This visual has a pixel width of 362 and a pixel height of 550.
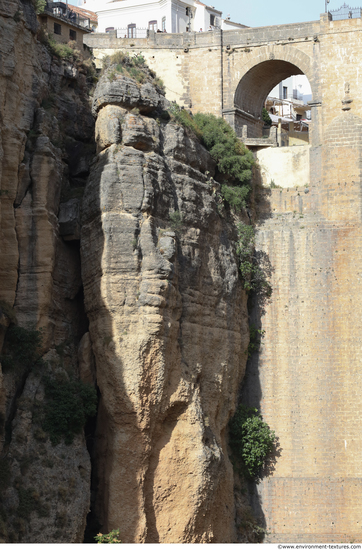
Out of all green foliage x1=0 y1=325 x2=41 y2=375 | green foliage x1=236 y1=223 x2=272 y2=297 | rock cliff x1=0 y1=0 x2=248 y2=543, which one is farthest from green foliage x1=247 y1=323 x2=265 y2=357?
green foliage x1=0 y1=325 x2=41 y2=375

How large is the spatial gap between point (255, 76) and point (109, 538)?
20.8 m

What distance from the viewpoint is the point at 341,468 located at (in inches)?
1351

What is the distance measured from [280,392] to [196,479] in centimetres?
582

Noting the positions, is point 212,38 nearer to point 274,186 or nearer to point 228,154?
point 228,154

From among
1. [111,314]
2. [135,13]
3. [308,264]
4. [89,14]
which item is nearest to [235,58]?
[308,264]

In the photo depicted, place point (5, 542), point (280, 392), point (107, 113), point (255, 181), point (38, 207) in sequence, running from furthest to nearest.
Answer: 1. point (255, 181)
2. point (280, 392)
3. point (107, 113)
4. point (38, 207)
5. point (5, 542)

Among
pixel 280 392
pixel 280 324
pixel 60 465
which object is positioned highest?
pixel 280 324

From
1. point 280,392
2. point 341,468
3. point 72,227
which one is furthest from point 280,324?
point 72,227

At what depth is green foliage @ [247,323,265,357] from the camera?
3591 centimetres

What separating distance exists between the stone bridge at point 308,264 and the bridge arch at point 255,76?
0.19 feet

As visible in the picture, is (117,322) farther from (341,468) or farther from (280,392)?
(341,468)

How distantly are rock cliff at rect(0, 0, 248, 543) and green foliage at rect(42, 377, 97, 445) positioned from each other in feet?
0.37

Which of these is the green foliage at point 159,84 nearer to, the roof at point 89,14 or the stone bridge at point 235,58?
the stone bridge at point 235,58

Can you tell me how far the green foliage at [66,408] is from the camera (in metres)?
29.1
